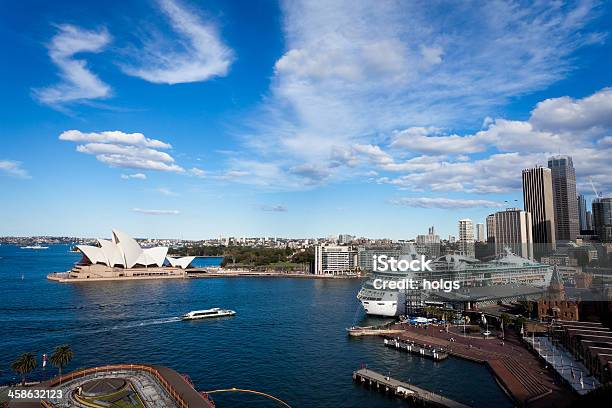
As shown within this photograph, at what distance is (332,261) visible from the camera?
Answer: 8744cm

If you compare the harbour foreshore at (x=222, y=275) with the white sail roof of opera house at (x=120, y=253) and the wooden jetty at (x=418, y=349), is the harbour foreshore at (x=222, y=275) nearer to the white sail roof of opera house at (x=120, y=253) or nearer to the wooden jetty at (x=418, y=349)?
the white sail roof of opera house at (x=120, y=253)

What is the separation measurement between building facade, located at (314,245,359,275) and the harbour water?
3739 centimetres

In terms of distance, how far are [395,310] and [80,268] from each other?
5349cm

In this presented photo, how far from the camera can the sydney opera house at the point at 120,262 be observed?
226 feet

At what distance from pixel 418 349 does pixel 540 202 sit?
108 metres

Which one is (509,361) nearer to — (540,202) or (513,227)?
(513,227)

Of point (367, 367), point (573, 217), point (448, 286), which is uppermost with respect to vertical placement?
point (573, 217)

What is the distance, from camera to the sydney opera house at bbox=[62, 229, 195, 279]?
6894 centimetres

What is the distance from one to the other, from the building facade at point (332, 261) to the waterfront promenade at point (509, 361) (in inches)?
2117

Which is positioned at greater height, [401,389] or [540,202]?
[540,202]

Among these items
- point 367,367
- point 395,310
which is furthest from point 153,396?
→ point 395,310

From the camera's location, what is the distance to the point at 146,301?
4581 centimetres

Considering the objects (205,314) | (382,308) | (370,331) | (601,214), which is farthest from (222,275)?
(601,214)

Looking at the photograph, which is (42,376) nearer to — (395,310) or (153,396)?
(153,396)
